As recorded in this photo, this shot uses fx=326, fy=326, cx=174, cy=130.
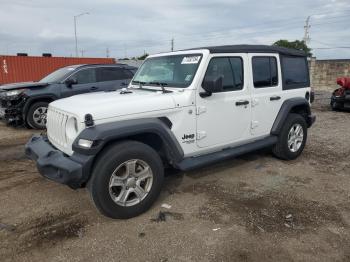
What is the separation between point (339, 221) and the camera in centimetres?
366

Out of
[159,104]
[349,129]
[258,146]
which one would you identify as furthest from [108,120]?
[349,129]

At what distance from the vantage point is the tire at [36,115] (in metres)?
8.52

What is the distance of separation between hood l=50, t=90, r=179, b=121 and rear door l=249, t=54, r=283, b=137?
5.22 feet

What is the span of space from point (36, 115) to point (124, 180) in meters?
5.99

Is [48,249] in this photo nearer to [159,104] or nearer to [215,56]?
[159,104]

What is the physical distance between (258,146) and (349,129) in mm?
4854

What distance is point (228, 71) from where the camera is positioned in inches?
181

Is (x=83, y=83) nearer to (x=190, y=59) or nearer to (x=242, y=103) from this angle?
(x=190, y=59)

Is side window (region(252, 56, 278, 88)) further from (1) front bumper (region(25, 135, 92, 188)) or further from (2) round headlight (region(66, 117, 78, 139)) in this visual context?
(1) front bumper (region(25, 135, 92, 188))

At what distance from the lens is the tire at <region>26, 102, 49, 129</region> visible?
28.0ft

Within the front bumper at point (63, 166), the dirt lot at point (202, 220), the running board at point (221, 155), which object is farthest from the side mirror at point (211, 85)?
the front bumper at point (63, 166)

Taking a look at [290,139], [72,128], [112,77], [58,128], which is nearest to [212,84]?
[72,128]

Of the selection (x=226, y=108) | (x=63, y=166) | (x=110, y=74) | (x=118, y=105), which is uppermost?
(x=110, y=74)

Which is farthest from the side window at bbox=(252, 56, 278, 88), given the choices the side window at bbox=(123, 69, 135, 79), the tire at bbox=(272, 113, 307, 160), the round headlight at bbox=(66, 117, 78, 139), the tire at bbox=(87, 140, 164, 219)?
the side window at bbox=(123, 69, 135, 79)
